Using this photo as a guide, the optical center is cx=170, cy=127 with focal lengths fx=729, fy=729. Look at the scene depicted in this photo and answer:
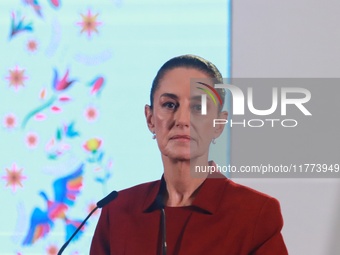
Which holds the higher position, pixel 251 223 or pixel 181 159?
pixel 181 159

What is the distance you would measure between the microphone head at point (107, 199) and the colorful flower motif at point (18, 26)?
23.7 inches

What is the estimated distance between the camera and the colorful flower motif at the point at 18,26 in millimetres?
2359

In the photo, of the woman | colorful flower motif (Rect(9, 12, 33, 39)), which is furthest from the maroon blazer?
colorful flower motif (Rect(9, 12, 33, 39))

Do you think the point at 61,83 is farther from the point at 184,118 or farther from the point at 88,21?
the point at 184,118

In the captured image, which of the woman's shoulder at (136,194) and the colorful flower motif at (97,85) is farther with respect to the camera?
the colorful flower motif at (97,85)

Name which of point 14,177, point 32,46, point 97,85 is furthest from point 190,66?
point 14,177

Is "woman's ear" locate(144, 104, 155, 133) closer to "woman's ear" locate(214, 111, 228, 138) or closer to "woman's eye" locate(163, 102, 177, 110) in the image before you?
"woman's eye" locate(163, 102, 177, 110)

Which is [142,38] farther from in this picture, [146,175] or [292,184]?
[292,184]

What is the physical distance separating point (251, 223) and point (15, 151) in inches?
31.5

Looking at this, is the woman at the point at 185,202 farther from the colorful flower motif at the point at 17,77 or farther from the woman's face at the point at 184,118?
the colorful flower motif at the point at 17,77

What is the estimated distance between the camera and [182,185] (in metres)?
2.19

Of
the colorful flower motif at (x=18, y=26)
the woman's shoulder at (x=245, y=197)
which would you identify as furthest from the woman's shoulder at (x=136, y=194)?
the colorful flower motif at (x=18, y=26)

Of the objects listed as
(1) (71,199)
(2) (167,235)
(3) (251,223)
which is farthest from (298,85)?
(1) (71,199)

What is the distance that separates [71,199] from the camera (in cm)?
231
